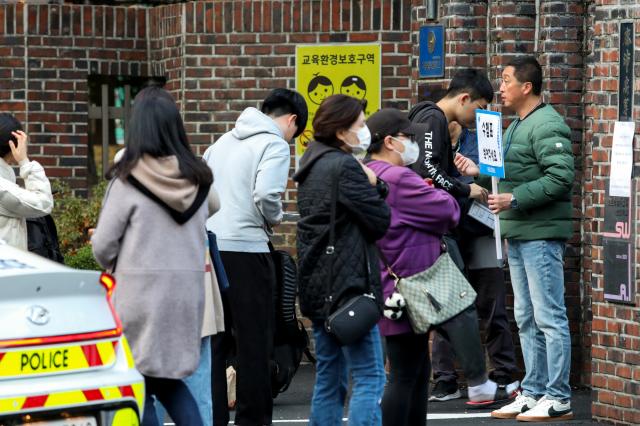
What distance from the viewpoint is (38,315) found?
5.89 meters

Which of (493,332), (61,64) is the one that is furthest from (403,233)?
(61,64)


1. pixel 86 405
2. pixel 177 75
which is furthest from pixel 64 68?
pixel 86 405

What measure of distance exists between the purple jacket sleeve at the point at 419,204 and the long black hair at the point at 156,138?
1.35 metres

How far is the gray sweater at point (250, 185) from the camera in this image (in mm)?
8414

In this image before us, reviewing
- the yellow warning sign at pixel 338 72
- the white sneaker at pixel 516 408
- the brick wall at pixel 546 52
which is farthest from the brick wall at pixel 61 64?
the white sneaker at pixel 516 408

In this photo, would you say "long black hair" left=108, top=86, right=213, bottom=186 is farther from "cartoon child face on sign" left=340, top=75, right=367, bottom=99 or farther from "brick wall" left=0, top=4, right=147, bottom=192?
"brick wall" left=0, top=4, right=147, bottom=192

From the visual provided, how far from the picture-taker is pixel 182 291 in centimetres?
644

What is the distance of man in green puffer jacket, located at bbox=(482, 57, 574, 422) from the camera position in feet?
30.0

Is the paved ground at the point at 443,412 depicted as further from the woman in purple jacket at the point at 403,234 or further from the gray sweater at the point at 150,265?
the gray sweater at the point at 150,265

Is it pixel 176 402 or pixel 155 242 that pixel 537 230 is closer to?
pixel 176 402

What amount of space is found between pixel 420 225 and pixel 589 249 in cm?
303

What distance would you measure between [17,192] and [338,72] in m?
3.60

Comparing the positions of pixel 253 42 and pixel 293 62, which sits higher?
pixel 253 42

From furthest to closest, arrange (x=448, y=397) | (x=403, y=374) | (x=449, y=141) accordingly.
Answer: (x=448, y=397)
(x=449, y=141)
(x=403, y=374)
